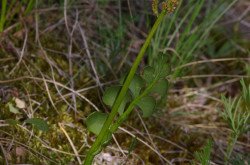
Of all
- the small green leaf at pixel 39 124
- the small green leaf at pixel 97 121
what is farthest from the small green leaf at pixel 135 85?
the small green leaf at pixel 39 124

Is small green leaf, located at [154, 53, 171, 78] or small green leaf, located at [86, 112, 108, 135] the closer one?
small green leaf, located at [154, 53, 171, 78]

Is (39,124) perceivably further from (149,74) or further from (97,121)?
(149,74)

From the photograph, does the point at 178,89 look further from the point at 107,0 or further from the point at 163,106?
the point at 107,0

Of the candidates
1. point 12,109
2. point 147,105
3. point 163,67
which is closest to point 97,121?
point 147,105

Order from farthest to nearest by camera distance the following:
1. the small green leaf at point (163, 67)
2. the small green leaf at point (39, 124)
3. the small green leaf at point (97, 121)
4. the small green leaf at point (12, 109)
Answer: the small green leaf at point (12, 109) → the small green leaf at point (39, 124) → the small green leaf at point (97, 121) → the small green leaf at point (163, 67)

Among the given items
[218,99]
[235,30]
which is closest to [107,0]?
[218,99]

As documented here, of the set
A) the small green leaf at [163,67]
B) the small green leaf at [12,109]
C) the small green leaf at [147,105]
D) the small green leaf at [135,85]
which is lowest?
the small green leaf at [12,109]

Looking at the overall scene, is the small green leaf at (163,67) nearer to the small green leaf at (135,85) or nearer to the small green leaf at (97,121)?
the small green leaf at (135,85)

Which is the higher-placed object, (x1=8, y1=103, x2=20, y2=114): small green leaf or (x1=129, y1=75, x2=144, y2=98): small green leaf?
(x1=129, y1=75, x2=144, y2=98): small green leaf

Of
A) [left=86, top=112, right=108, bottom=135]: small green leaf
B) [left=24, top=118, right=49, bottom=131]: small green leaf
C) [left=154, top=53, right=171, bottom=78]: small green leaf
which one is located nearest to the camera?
[left=154, top=53, right=171, bottom=78]: small green leaf

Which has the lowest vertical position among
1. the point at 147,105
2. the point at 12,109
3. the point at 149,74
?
the point at 12,109

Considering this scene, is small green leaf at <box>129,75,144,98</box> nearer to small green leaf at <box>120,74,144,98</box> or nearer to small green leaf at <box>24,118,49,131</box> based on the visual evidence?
small green leaf at <box>120,74,144,98</box>

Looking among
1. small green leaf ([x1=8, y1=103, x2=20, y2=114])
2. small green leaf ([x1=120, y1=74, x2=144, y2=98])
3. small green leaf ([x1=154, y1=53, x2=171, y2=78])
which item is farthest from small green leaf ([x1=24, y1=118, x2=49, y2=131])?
small green leaf ([x1=154, y1=53, x2=171, y2=78])
